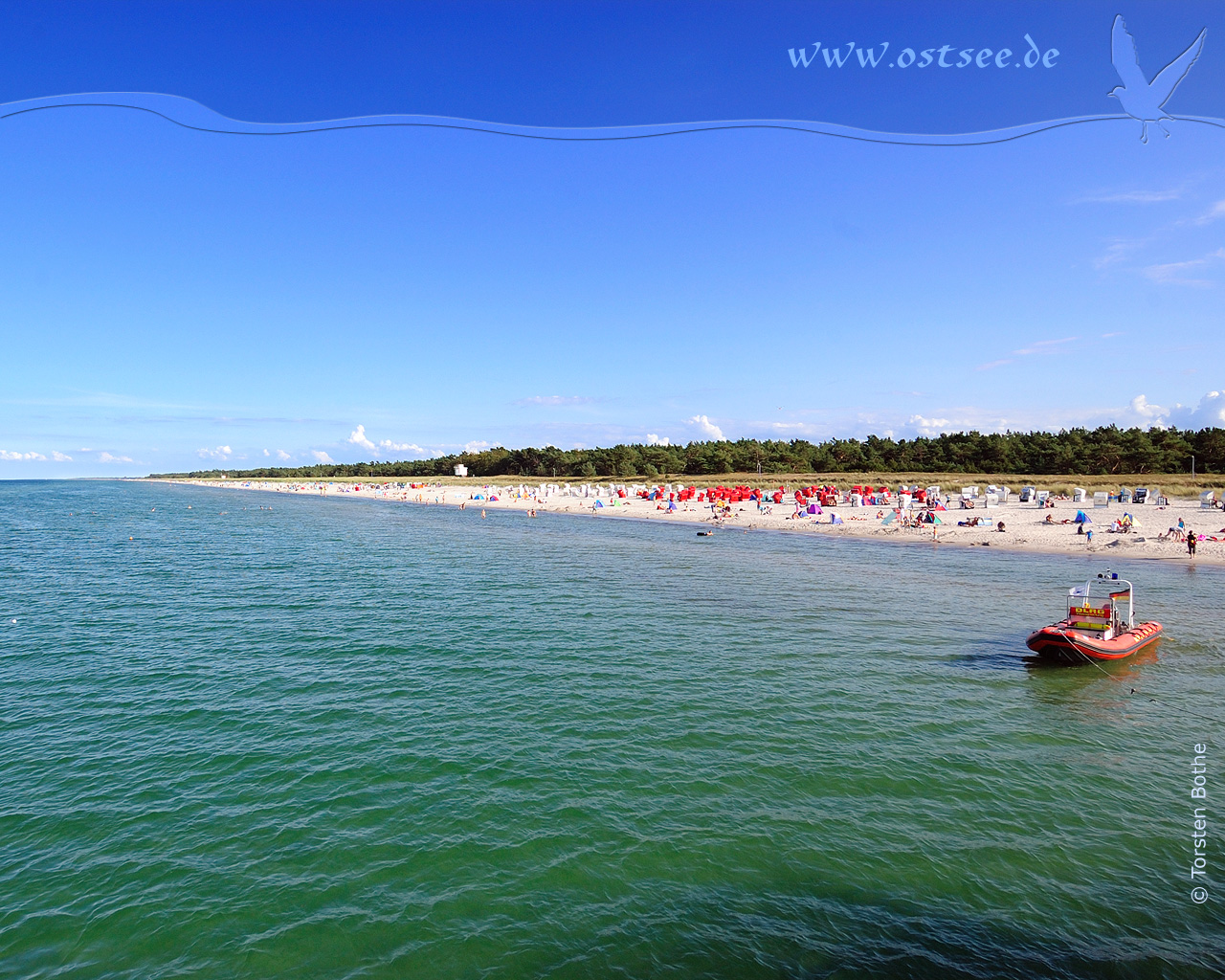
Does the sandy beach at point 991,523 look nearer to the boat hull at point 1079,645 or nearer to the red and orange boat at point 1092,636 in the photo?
the red and orange boat at point 1092,636

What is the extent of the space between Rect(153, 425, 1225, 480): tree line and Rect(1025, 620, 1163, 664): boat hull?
95.8m

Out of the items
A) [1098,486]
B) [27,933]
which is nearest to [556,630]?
[27,933]

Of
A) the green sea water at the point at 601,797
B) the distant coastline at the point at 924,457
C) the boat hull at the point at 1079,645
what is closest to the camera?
the green sea water at the point at 601,797

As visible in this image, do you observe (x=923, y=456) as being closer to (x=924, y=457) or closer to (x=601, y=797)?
(x=924, y=457)

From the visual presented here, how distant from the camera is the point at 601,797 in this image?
39.2ft

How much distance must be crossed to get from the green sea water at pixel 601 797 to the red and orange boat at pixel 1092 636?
0.59 m

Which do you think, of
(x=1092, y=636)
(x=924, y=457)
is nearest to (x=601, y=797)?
(x=1092, y=636)

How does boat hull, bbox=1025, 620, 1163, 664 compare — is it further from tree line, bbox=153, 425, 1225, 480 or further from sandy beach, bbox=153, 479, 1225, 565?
tree line, bbox=153, 425, 1225, 480

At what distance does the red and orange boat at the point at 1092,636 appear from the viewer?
1938 centimetres

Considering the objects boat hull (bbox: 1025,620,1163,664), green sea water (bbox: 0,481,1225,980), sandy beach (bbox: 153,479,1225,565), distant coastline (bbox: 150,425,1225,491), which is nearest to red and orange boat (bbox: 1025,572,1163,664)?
boat hull (bbox: 1025,620,1163,664)

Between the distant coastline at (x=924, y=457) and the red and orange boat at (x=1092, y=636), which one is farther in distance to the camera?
the distant coastline at (x=924, y=457)

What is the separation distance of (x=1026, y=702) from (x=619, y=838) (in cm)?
1211

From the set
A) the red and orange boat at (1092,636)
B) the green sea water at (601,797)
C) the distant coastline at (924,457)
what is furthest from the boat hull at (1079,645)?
the distant coastline at (924,457)

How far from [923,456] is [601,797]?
121183mm
